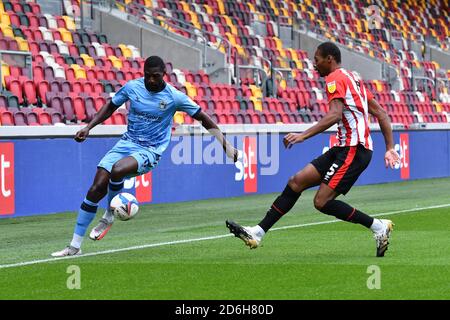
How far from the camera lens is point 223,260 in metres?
10.3

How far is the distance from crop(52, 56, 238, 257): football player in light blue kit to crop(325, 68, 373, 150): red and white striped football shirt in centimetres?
126

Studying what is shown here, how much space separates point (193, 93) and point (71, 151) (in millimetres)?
7052

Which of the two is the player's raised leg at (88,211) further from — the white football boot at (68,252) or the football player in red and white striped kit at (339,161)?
the football player in red and white striped kit at (339,161)

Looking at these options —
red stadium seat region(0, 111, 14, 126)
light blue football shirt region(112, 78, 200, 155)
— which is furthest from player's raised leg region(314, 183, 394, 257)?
red stadium seat region(0, 111, 14, 126)

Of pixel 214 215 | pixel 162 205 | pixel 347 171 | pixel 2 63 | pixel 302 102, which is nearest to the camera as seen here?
pixel 347 171

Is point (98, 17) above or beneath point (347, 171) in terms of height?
above

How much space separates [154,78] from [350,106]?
1.98 m

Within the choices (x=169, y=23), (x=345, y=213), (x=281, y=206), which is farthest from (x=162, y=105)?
(x=169, y=23)

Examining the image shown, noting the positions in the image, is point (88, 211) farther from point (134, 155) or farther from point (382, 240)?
point (382, 240)

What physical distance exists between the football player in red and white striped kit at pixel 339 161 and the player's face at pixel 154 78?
1578 mm

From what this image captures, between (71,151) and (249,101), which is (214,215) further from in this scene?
(249,101)

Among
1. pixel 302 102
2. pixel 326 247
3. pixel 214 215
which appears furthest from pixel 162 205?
pixel 302 102

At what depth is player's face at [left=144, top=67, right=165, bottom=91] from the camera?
10.9 m

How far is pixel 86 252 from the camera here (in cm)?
1109
